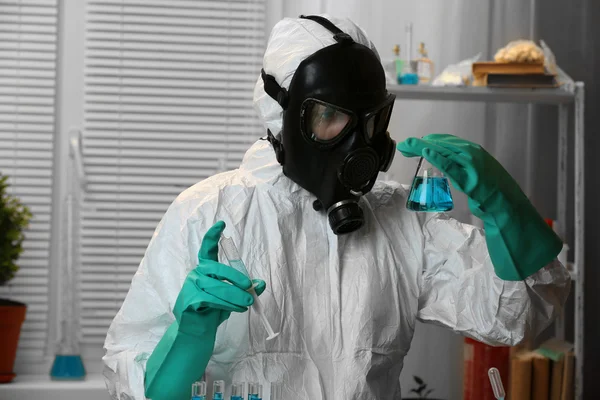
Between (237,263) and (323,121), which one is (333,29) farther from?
(237,263)

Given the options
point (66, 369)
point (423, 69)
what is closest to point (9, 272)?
point (66, 369)

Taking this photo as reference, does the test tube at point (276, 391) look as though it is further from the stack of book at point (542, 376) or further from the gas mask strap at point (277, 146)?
the stack of book at point (542, 376)

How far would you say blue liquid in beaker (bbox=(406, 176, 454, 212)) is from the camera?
155cm

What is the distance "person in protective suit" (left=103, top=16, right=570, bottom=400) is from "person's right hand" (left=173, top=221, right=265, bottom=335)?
0.04 metres

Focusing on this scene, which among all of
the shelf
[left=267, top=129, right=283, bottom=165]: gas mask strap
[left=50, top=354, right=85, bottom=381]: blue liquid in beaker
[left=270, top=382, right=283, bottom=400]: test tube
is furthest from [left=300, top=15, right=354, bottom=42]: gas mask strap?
[left=50, top=354, right=85, bottom=381]: blue liquid in beaker

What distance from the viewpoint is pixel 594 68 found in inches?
125

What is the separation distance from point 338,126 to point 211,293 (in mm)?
451

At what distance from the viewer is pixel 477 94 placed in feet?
9.23

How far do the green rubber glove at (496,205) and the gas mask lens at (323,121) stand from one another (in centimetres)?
16

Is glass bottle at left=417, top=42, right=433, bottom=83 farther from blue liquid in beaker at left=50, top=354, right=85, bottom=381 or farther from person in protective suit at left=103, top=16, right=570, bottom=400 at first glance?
blue liquid in beaker at left=50, top=354, right=85, bottom=381

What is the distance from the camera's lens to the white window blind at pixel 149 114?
335cm

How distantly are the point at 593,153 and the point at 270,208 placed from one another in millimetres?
1894

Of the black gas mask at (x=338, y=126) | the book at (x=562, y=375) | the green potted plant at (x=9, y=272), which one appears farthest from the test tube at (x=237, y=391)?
the green potted plant at (x=9, y=272)

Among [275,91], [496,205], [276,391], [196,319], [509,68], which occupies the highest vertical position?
[509,68]
